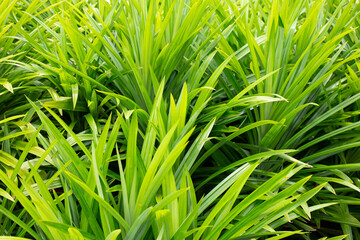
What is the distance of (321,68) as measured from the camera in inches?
53.6

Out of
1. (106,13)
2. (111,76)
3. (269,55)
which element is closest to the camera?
(269,55)

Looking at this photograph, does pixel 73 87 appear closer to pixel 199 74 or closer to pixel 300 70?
pixel 199 74

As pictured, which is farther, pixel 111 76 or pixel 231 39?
pixel 231 39

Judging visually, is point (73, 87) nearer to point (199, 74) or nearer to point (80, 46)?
point (80, 46)

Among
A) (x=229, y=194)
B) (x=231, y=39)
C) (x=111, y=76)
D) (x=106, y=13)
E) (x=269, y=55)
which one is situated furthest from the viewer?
(x=106, y=13)

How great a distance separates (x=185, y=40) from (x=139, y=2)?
1.03 ft

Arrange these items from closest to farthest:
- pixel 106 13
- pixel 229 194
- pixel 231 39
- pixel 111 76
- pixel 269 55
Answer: pixel 229 194 → pixel 269 55 → pixel 111 76 → pixel 231 39 → pixel 106 13

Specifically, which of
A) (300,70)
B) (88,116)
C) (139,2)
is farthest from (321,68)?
(88,116)

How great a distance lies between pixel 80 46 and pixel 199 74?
47cm

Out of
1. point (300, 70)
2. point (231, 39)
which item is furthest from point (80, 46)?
point (300, 70)

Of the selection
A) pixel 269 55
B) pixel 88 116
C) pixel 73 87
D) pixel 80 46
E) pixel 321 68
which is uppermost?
pixel 80 46

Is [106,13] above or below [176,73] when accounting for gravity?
above

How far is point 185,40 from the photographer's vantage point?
1.24 metres

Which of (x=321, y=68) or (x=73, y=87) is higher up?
(x=73, y=87)
